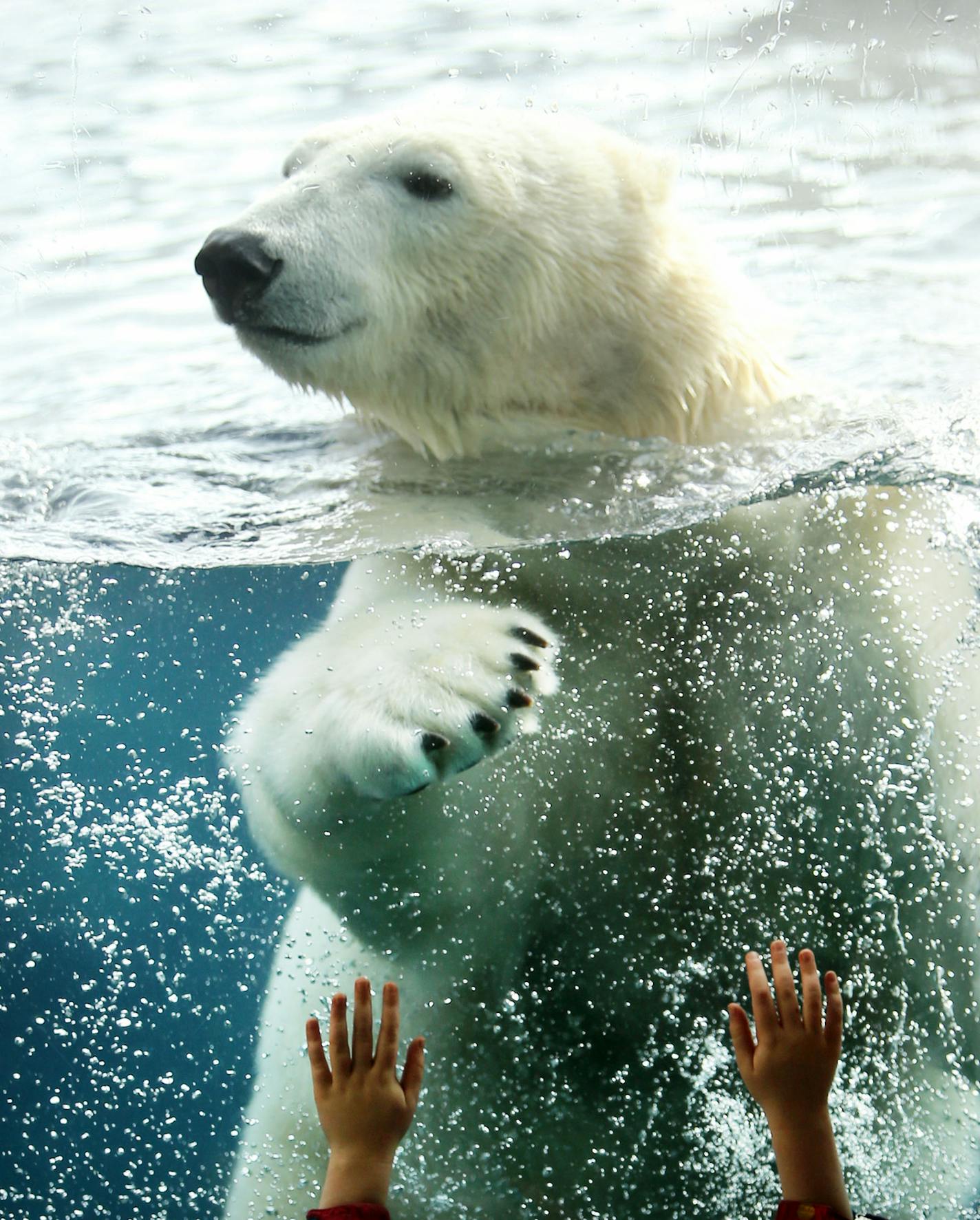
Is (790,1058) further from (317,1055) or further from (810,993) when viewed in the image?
(317,1055)

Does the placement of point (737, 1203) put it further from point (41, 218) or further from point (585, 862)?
point (41, 218)

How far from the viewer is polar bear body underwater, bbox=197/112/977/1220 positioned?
6.04 feet

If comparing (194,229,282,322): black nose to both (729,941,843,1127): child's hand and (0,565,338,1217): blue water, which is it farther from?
(0,565,338,1217): blue water

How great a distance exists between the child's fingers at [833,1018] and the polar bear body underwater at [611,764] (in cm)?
65

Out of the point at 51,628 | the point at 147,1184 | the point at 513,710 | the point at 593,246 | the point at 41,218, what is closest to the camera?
the point at 513,710

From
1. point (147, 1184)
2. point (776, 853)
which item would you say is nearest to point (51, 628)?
point (776, 853)

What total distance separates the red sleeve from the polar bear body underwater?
21.9 inches

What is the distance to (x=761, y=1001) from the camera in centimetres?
130

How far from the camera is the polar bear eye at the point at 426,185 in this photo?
5.85 ft

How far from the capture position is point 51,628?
13.5 feet

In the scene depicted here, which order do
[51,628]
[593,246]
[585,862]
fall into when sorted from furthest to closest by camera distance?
[51,628]
[585,862]
[593,246]

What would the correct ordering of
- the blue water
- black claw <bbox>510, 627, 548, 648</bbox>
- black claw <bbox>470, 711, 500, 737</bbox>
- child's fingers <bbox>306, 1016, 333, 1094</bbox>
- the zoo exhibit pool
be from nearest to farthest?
child's fingers <bbox>306, 1016, 333, 1094</bbox>
black claw <bbox>470, 711, 500, 737</bbox>
black claw <bbox>510, 627, 548, 648</bbox>
the zoo exhibit pool
the blue water

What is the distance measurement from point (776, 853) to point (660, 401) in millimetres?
985

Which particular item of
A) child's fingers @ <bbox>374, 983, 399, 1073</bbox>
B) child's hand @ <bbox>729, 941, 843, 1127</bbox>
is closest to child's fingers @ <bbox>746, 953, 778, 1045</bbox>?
child's hand @ <bbox>729, 941, 843, 1127</bbox>
